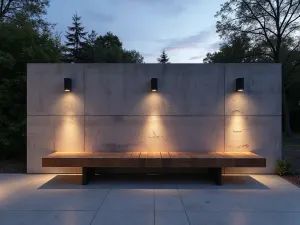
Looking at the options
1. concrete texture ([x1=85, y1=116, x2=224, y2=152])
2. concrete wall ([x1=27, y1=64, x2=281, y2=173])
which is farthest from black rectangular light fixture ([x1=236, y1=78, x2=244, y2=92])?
concrete texture ([x1=85, y1=116, x2=224, y2=152])

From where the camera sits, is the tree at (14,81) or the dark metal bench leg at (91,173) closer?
the dark metal bench leg at (91,173)

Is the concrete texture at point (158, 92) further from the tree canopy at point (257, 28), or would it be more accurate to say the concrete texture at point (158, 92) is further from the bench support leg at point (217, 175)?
the tree canopy at point (257, 28)

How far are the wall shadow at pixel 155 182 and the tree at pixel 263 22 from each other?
10804 millimetres

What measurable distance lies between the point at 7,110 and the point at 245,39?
40.7ft

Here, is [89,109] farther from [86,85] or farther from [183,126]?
[183,126]

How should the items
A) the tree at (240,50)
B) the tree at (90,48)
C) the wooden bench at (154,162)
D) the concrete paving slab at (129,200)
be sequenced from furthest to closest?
the tree at (90,48) < the tree at (240,50) < the wooden bench at (154,162) < the concrete paving slab at (129,200)

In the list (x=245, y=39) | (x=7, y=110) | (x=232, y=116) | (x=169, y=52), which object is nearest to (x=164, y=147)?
(x=232, y=116)

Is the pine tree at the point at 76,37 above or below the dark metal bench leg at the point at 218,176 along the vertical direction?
above

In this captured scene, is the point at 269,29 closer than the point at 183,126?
No

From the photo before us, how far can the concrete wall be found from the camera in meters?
6.12

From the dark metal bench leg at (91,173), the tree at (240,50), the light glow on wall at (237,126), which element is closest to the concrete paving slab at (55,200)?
the dark metal bench leg at (91,173)

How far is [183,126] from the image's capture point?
20.2 ft

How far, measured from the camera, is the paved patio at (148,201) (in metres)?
3.50

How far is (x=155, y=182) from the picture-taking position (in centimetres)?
551
